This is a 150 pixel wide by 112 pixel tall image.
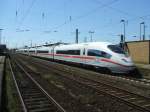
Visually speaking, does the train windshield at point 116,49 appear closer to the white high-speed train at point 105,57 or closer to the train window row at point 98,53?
the white high-speed train at point 105,57

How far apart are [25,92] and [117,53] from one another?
33.4 feet

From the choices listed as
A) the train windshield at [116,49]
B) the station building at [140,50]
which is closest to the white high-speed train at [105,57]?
the train windshield at [116,49]

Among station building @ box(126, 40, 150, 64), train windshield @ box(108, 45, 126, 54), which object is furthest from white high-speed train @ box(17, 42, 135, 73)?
station building @ box(126, 40, 150, 64)

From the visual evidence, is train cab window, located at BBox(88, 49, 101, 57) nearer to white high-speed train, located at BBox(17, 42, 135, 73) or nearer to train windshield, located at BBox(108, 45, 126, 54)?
white high-speed train, located at BBox(17, 42, 135, 73)

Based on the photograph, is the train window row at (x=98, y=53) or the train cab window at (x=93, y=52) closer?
the train window row at (x=98, y=53)

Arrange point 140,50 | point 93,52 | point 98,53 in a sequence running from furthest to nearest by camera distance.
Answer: point 140,50, point 93,52, point 98,53

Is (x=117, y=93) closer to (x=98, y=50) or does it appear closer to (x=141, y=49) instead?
(x=98, y=50)

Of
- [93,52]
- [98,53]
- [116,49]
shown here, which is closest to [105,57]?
[116,49]

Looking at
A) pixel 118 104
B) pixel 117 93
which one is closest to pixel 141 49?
pixel 117 93

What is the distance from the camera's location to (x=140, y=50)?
34406 millimetres

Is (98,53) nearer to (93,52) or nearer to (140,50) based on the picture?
(93,52)

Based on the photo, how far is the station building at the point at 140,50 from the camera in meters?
32.8

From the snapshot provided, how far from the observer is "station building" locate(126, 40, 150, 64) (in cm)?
3275

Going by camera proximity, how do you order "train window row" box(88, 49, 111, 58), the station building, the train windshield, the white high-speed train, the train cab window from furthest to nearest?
the station building → the train cab window → "train window row" box(88, 49, 111, 58) → the train windshield → the white high-speed train
